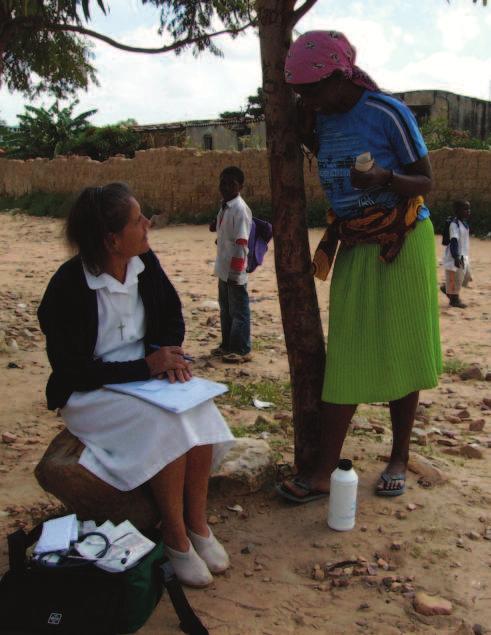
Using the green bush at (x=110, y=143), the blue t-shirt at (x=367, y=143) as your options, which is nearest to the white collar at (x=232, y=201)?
the blue t-shirt at (x=367, y=143)

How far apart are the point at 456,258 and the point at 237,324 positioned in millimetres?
3161

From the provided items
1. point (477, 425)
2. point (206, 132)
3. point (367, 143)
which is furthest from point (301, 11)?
point (206, 132)

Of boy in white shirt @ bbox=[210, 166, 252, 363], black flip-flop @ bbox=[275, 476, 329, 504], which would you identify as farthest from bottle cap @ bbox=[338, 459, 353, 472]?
boy in white shirt @ bbox=[210, 166, 252, 363]

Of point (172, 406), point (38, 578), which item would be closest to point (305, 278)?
point (172, 406)

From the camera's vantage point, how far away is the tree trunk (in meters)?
2.79

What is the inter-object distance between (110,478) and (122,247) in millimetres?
790

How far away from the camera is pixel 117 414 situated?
2.29 m

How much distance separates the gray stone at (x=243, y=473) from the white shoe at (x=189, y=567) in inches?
24.3

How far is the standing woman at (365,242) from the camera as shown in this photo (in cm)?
249

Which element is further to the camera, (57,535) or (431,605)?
(431,605)

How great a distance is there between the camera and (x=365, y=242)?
2.67 meters

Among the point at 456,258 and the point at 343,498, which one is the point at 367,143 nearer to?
the point at 343,498

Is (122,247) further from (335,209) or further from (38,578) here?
(38,578)

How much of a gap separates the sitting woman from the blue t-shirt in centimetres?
75
